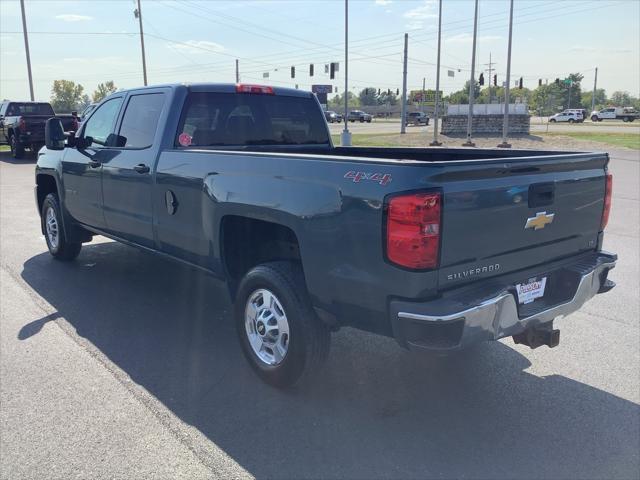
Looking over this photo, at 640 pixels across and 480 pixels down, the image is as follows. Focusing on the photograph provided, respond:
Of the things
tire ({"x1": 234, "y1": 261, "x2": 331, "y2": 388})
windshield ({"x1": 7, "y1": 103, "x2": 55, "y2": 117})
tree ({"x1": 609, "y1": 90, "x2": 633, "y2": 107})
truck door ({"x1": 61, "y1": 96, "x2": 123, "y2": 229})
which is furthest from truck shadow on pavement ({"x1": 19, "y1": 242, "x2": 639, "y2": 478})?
tree ({"x1": 609, "y1": 90, "x2": 633, "y2": 107})

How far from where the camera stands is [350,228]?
3.25 m

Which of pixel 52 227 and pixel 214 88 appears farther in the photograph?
pixel 52 227

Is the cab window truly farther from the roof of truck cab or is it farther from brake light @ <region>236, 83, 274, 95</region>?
brake light @ <region>236, 83, 274, 95</region>

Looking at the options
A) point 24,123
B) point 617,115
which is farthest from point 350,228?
point 617,115

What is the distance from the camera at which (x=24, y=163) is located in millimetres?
21547

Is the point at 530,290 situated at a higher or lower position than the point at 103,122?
lower

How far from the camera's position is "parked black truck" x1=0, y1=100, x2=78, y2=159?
2169 centimetres

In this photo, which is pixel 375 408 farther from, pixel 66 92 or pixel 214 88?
pixel 66 92

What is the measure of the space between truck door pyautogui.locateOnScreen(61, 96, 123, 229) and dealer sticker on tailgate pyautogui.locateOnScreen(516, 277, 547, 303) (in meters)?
4.04

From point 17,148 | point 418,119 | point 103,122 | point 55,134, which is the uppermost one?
point 103,122

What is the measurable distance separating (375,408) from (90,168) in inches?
157

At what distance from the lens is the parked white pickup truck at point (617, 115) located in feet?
268

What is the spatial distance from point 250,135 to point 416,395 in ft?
9.24

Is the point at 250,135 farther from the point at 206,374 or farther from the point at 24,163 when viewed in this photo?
the point at 24,163
